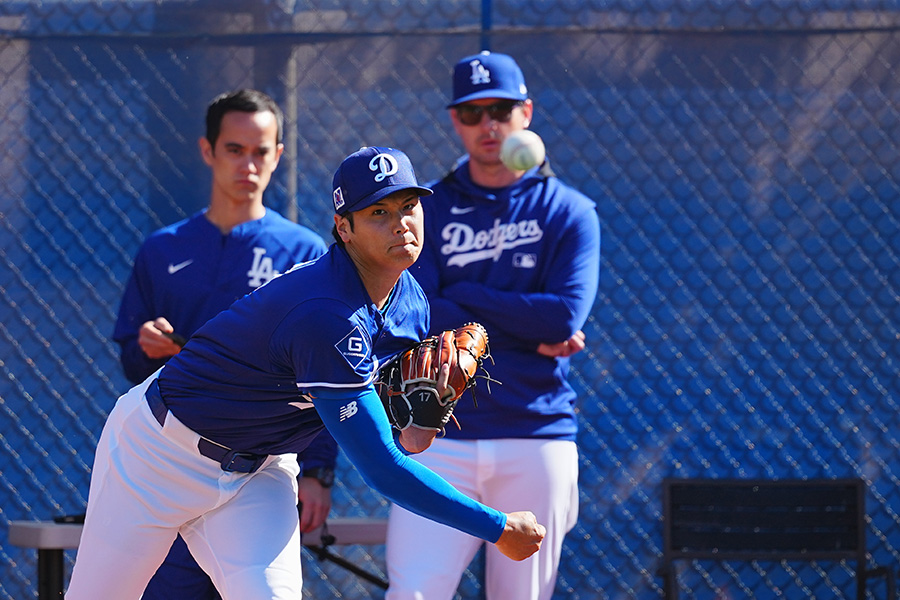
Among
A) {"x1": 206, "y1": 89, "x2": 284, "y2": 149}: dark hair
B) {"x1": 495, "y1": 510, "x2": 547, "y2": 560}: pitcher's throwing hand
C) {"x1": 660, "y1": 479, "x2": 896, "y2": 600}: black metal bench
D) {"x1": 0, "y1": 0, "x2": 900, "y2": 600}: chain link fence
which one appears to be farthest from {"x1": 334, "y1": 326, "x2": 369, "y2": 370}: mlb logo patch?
{"x1": 660, "y1": 479, "x2": 896, "y2": 600}: black metal bench

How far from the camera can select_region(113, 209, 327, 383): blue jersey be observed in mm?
2895

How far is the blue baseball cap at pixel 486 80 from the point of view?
2.90m

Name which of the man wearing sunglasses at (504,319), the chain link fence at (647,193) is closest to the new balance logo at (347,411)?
the man wearing sunglasses at (504,319)

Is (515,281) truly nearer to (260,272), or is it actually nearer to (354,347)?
(260,272)

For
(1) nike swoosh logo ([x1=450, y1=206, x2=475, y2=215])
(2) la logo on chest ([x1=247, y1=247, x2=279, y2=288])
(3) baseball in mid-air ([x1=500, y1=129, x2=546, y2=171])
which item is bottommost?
(1) nike swoosh logo ([x1=450, y1=206, x2=475, y2=215])

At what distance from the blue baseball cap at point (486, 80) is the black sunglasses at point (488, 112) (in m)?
0.03

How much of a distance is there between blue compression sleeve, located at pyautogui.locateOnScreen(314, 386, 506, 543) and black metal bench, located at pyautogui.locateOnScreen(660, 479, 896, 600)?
5.22 ft

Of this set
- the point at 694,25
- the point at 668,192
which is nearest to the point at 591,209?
the point at 668,192

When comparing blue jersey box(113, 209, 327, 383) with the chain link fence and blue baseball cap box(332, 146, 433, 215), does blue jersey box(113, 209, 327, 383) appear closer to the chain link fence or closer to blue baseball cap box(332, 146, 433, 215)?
the chain link fence

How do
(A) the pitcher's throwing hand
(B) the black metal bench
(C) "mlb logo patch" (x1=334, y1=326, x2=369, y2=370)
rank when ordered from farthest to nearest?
(B) the black metal bench → (A) the pitcher's throwing hand → (C) "mlb logo patch" (x1=334, y1=326, x2=369, y2=370)

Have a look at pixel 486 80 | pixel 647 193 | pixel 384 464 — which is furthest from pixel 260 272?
pixel 647 193

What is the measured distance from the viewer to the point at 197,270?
9.59 feet

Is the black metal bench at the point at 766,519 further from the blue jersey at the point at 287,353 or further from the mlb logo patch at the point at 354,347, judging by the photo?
the mlb logo patch at the point at 354,347

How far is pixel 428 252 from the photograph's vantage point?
290 centimetres
